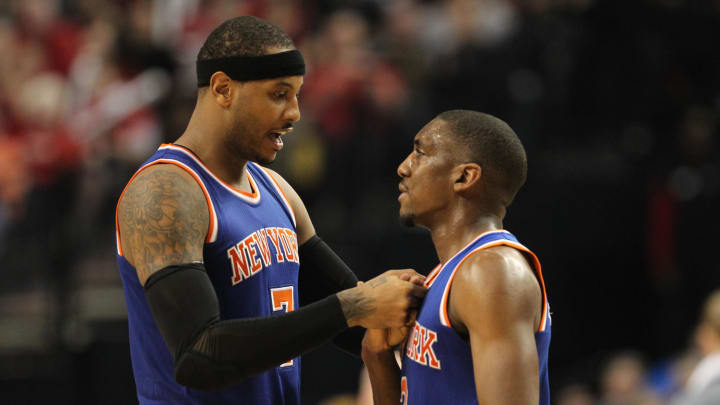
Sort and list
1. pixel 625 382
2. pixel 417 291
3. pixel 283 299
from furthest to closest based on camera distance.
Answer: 1. pixel 625 382
2. pixel 283 299
3. pixel 417 291

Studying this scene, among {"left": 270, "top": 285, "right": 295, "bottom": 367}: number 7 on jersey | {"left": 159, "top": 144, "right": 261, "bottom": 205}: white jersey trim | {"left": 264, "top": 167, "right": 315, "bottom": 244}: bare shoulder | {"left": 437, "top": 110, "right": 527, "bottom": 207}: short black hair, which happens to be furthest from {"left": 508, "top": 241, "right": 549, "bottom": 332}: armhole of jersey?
{"left": 264, "top": 167, "right": 315, "bottom": 244}: bare shoulder

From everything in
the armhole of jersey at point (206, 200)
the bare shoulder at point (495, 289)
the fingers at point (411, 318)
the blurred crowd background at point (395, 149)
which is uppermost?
the armhole of jersey at point (206, 200)

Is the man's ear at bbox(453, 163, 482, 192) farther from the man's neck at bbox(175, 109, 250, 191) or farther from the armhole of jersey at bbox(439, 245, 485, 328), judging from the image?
the man's neck at bbox(175, 109, 250, 191)

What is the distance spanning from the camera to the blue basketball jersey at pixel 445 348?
139 inches

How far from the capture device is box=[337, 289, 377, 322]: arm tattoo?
3633 millimetres

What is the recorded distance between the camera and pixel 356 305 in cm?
365

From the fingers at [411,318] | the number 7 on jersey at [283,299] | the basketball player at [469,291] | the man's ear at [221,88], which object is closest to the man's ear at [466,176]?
the basketball player at [469,291]

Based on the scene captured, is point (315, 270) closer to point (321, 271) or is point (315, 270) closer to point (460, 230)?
point (321, 271)

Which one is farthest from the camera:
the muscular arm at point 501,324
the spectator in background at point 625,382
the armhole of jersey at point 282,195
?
the spectator in background at point 625,382

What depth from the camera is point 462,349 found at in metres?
3.53

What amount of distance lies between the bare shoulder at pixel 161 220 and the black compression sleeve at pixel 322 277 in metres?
0.84

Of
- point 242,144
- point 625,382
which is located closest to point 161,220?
point 242,144

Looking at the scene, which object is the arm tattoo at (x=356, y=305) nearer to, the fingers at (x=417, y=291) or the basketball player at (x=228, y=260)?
the basketball player at (x=228, y=260)

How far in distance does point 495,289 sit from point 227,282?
1.04 m
